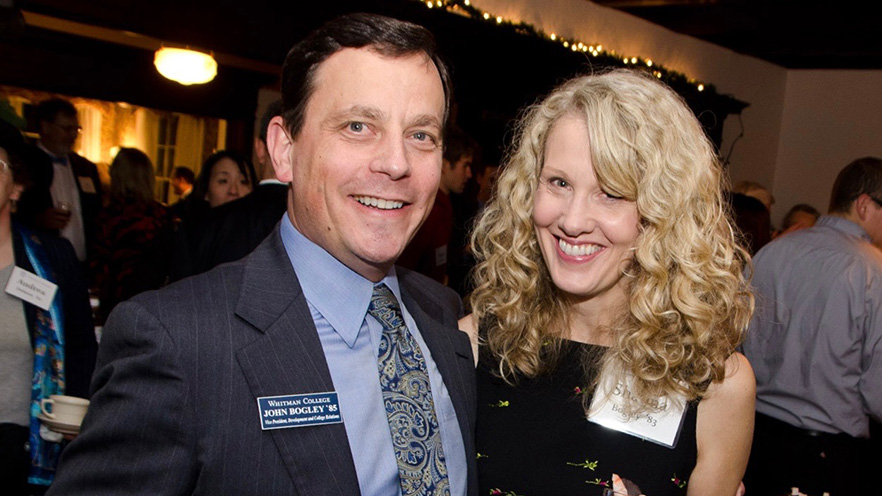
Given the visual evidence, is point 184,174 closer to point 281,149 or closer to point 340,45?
point 281,149

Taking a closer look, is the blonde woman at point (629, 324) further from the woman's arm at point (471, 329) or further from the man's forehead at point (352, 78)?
the man's forehead at point (352, 78)

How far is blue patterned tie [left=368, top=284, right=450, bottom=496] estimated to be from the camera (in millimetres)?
1291

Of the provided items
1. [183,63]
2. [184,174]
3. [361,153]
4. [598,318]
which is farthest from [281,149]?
[184,174]

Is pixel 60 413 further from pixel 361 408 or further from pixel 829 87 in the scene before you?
pixel 829 87

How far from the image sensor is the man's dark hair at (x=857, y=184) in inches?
136

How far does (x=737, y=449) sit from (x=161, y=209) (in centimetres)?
361

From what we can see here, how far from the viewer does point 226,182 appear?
3.94 metres

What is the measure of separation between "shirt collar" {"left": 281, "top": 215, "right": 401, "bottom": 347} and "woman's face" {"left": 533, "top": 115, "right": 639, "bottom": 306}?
485 millimetres

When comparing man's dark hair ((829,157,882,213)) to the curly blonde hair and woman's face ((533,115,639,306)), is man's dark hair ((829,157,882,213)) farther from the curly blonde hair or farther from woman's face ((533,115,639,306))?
woman's face ((533,115,639,306))

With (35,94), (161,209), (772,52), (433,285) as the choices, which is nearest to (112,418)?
(433,285)

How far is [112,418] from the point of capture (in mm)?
1095

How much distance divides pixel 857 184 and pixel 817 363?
86cm

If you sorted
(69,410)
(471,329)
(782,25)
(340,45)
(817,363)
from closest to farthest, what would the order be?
(340,45), (471,329), (69,410), (817,363), (782,25)

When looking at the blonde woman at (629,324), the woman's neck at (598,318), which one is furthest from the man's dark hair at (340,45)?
the woman's neck at (598,318)
